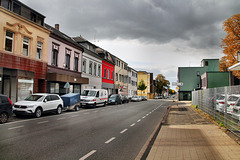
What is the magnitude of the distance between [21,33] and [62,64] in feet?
26.8

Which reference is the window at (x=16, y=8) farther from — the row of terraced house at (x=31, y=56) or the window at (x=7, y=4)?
the window at (x=7, y=4)

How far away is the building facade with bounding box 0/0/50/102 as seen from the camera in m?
18.0

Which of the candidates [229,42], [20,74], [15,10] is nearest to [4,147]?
[20,74]

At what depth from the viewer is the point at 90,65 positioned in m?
36.8

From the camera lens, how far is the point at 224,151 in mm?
5988

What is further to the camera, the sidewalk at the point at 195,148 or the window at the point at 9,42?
the window at the point at 9,42

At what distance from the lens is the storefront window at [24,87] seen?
1941 cm

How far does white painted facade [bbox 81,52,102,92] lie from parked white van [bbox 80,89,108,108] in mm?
6531

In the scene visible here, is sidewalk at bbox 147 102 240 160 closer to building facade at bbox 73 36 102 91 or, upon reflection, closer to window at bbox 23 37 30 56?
window at bbox 23 37 30 56

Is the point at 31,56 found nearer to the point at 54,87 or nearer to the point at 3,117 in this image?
the point at 54,87

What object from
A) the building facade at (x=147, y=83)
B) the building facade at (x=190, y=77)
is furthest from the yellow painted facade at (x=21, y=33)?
the building facade at (x=147, y=83)

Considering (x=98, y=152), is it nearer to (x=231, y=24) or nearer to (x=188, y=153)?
(x=188, y=153)

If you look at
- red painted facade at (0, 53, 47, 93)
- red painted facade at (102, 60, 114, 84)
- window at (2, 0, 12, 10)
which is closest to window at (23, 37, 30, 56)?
red painted facade at (0, 53, 47, 93)

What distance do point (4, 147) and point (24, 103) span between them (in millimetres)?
8303
